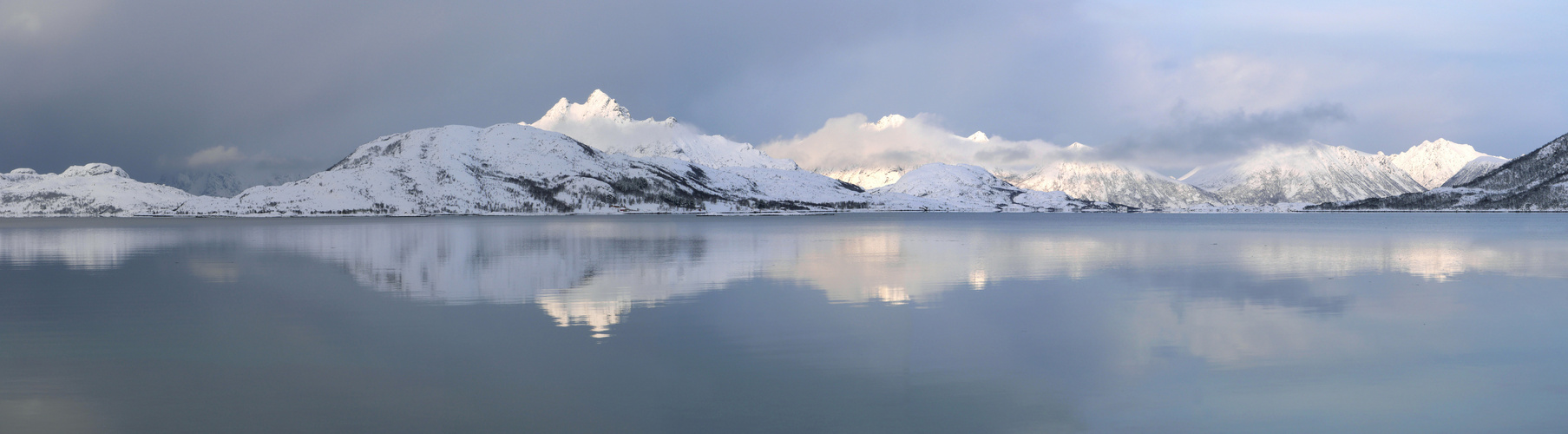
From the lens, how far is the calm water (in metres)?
17.2

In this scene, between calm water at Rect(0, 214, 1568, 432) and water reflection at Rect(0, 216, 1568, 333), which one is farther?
water reflection at Rect(0, 216, 1568, 333)

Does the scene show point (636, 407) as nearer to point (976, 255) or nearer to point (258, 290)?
point (258, 290)

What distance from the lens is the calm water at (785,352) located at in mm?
17188

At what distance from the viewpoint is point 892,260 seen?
64750 mm

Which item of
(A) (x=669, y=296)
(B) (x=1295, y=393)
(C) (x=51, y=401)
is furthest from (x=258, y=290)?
(B) (x=1295, y=393)

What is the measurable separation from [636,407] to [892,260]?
48356mm

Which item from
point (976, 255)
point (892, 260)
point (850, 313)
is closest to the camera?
point (850, 313)

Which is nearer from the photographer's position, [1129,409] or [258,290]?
[1129,409]

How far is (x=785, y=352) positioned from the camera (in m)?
24.3

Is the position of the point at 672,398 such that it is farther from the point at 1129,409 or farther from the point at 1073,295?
the point at 1073,295

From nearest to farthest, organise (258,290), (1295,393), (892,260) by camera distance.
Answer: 1. (1295,393)
2. (258,290)
3. (892,260)

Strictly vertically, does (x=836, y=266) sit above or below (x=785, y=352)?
above

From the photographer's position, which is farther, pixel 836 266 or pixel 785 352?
pixel 836 266

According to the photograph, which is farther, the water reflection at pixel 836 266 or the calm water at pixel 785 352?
the water reflection at pixel 836 266
